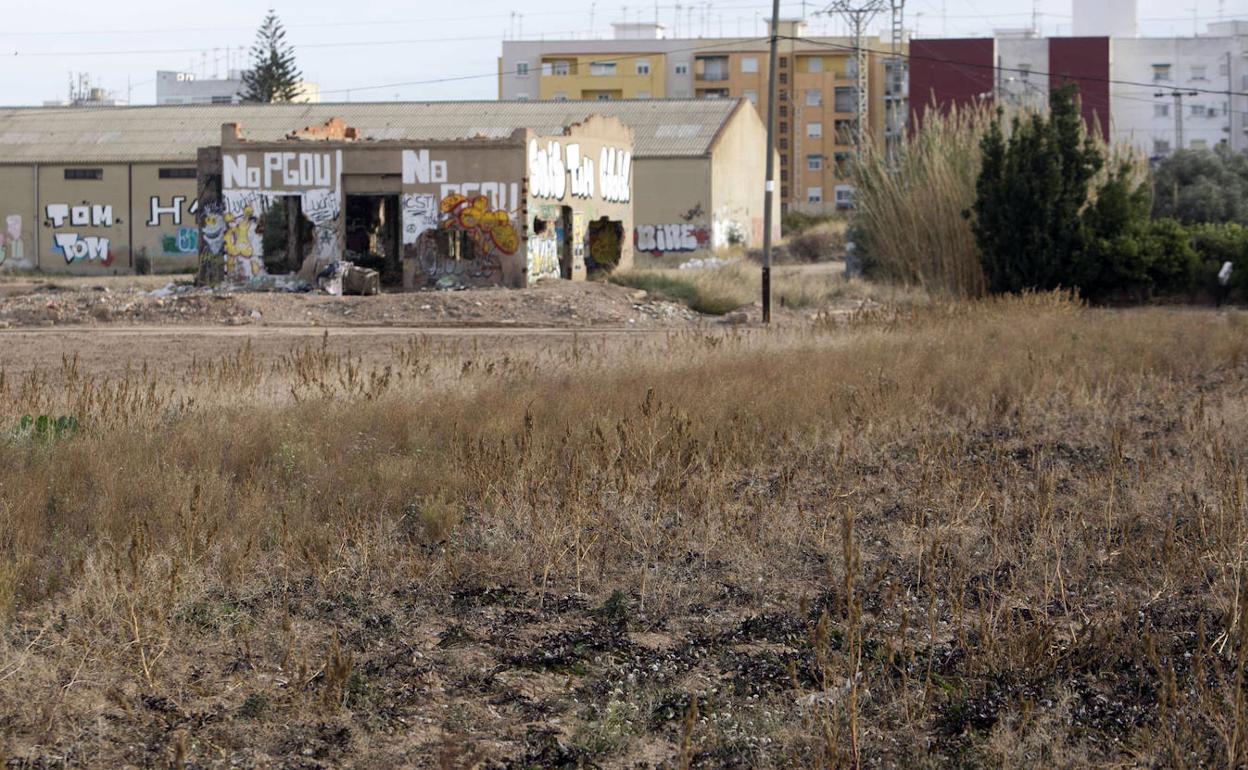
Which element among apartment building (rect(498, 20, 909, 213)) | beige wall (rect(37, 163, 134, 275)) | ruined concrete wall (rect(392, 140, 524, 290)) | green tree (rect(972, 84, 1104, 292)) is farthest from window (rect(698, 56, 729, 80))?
green tree (rect(972, 84, 1104, 292))

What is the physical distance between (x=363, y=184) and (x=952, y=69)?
48.9 metres

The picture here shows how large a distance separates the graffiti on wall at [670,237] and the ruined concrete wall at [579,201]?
1013 centimetres

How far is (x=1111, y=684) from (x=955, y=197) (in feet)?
75.3

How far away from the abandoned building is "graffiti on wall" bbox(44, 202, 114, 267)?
53 millimetres

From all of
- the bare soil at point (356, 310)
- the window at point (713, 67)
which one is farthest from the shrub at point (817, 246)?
the window at point (713, 67)

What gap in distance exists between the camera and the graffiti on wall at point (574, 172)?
32938 millimetres

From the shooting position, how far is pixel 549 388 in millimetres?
11781

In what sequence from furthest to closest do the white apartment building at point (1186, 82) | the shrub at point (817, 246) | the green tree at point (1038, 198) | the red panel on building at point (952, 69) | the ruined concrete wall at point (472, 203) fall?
the white apartment building at point (1186, 82)
the red panel on building at point (952, 69)
the shrub at point (817, 246)
the ruined concrete wall at point (472, 203)
the green tree at point (1038, 198)

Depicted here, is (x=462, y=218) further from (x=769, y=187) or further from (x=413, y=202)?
(x=769, y=187)

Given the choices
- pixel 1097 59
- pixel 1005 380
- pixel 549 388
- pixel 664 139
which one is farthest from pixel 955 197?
pixel 1097 59

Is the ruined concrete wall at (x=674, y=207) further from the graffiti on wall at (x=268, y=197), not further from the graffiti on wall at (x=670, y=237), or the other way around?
the graffiti on wall at (x=268, y=197)

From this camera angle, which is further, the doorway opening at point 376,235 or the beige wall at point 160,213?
the beige wall at point 160,213

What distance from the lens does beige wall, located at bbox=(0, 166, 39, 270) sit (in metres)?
50.5

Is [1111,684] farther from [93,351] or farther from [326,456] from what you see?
[93,351]
